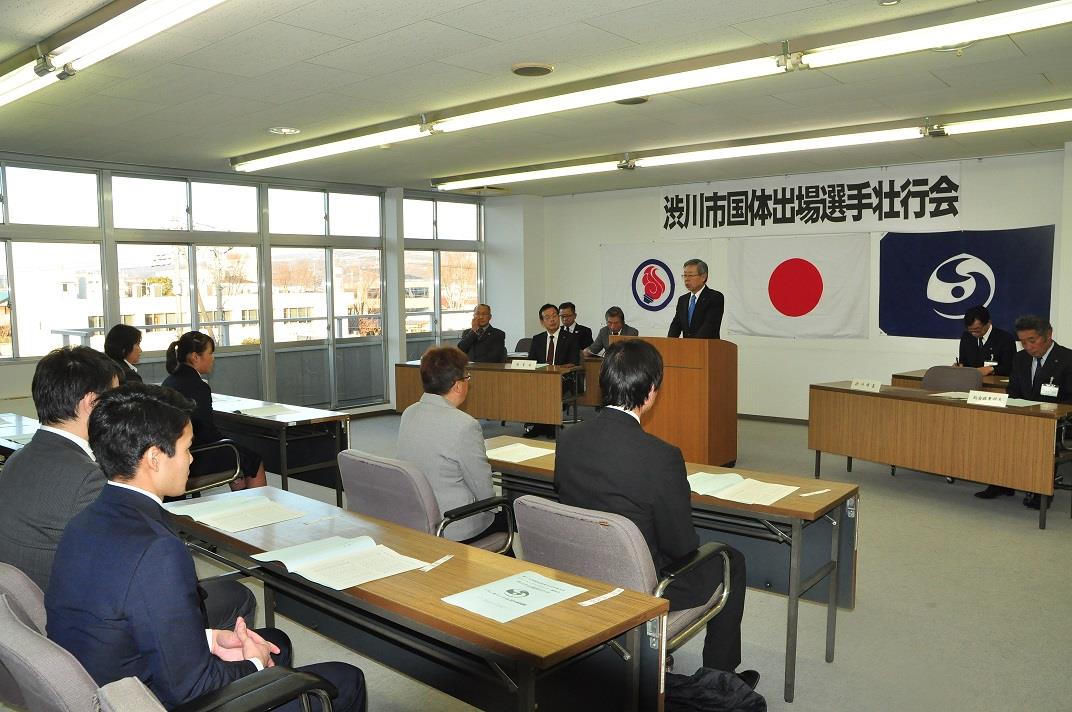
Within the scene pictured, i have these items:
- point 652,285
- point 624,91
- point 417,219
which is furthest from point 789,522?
point 417,219

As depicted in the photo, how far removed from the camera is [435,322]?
10.7 m

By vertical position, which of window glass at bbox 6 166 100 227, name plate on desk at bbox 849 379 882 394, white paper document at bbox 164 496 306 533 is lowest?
white paper document at bbox 164 496 306 533

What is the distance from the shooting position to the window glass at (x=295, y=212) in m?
9.08

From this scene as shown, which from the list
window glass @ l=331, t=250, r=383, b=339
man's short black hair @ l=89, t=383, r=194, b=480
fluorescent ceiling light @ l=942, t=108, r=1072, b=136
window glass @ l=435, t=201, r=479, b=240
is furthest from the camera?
window glass @ l=435, t=201, r=479, b=240

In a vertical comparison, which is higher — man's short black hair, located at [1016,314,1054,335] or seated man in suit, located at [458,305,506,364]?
man's short black hair, located at [1016,314,1054,335]

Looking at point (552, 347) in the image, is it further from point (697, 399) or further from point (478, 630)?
point (478, 630)

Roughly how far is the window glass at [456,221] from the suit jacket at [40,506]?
8623 millimetres

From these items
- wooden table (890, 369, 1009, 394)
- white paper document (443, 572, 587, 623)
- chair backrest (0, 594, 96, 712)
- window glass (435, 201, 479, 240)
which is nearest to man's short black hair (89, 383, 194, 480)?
chair backrest (0, 594, 96, 712)

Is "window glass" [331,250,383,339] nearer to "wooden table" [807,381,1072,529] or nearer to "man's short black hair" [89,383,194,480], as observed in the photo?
"wooden table" [807,381,1072,529]

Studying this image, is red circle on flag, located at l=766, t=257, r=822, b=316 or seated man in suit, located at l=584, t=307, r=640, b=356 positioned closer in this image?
seated man in suit, located at l=584, t=307, r=640, b=356

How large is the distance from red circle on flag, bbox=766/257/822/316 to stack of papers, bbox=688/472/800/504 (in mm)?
6116

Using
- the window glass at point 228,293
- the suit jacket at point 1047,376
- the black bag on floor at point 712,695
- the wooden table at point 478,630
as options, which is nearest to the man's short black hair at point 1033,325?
the suit jacket at point 1047,376

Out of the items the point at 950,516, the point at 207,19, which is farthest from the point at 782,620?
the point at 207,19

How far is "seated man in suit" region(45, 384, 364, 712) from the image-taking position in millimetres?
1585
